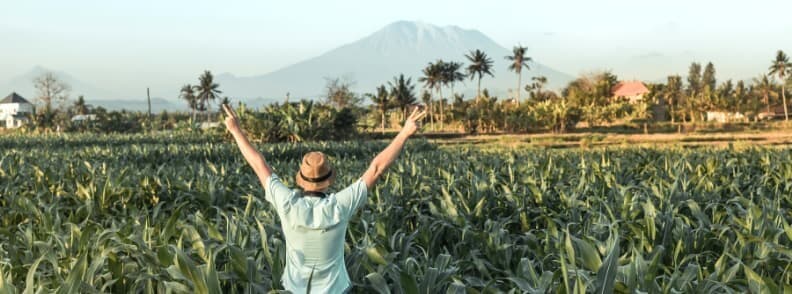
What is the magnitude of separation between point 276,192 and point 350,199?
0.34 metres

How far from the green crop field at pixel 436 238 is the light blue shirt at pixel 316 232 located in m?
0.12

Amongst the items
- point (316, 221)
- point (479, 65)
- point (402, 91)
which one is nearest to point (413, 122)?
point (316, 221)

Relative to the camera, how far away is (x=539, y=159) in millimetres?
8719

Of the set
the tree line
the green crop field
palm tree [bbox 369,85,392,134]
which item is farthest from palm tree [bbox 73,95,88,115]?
the green crop field

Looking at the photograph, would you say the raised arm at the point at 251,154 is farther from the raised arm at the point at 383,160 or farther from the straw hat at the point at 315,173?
the raised arm at the point at 383,160

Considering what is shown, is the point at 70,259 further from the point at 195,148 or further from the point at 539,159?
the point at 195,148

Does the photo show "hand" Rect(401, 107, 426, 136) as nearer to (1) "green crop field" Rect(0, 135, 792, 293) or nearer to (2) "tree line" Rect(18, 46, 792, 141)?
(1) "green crop field" Rect(0, 135, 792, 293)

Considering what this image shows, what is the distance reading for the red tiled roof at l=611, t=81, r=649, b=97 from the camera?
88375 mm

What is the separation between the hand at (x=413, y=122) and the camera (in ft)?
9.28

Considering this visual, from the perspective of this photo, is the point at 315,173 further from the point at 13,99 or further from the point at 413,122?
the point at 13,99

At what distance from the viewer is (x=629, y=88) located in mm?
90750

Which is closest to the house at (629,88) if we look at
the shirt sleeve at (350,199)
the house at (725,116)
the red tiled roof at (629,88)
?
the red tiled roof at (629,88)

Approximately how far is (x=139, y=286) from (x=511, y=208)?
3.26 metres

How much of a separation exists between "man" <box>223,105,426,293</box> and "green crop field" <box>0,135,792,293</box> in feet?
0.41
